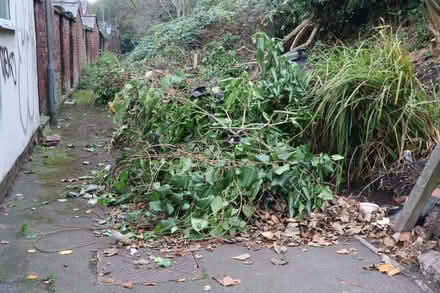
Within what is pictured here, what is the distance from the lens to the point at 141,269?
3.77 metres

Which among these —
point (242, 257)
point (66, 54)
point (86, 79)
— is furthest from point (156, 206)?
point (86, 79)

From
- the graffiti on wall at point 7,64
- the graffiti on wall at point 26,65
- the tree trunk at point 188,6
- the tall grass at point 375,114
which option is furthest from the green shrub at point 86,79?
the tall grass at point 375,114

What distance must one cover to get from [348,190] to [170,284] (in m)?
2.71

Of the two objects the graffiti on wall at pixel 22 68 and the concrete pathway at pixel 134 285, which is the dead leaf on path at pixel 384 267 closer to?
the concrete pathway at pixel 134 285

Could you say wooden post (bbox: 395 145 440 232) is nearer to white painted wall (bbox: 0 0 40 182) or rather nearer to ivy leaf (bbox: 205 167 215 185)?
ivy leaf (bbox: 205 167 215 185)

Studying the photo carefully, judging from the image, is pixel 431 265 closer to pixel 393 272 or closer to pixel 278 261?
pixel 393 272

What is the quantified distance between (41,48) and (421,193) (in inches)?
323

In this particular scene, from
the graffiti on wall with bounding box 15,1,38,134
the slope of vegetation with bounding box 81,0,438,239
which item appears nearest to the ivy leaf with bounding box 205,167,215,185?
the slope of vegetation with bounding box 81,0,438,239

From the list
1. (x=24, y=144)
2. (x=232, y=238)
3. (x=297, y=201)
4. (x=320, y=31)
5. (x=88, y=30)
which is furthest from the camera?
(x=88, y=30)

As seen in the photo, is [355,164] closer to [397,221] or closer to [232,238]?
[397,221]

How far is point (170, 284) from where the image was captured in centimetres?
353

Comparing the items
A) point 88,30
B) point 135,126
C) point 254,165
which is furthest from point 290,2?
point 88,30

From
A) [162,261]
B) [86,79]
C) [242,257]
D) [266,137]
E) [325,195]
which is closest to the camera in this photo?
[162,261]

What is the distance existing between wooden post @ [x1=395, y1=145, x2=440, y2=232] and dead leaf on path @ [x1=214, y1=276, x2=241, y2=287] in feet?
5.43
